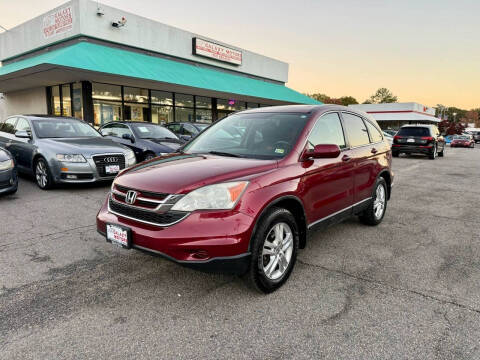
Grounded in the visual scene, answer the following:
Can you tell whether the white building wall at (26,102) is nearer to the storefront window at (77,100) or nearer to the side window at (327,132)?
the storefront window at (77,100)

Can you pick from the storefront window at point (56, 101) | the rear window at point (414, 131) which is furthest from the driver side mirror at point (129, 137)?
the rear window at point (414, 131)

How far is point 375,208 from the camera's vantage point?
205 inches

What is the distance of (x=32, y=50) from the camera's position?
19.5 metres

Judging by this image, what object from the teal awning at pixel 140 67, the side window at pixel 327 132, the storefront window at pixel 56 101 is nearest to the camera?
the side window at pixel 327 132

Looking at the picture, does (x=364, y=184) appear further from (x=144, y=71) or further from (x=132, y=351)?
(x=144, y=71)

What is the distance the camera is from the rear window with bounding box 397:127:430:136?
58.1 feet

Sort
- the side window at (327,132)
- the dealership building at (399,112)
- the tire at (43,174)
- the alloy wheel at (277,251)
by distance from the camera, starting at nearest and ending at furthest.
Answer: the alloy wheel at (277,251)
the side window at (327,132)
the tire at (43,174)
the dealership building at (399,112)

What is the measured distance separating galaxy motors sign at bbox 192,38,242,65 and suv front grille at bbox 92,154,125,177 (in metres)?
16.0

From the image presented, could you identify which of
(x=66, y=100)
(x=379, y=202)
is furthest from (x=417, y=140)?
(x=66, y=100)

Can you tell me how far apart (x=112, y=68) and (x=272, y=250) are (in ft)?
45.8

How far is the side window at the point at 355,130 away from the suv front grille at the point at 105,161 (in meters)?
5.03

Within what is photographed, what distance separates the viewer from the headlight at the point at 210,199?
9.05ft

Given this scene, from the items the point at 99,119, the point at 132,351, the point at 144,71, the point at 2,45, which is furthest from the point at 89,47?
the point at 132,351

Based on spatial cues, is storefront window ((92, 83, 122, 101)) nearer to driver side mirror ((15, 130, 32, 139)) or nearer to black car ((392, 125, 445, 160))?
driver side mirror ((15, 130, 32, 139))
